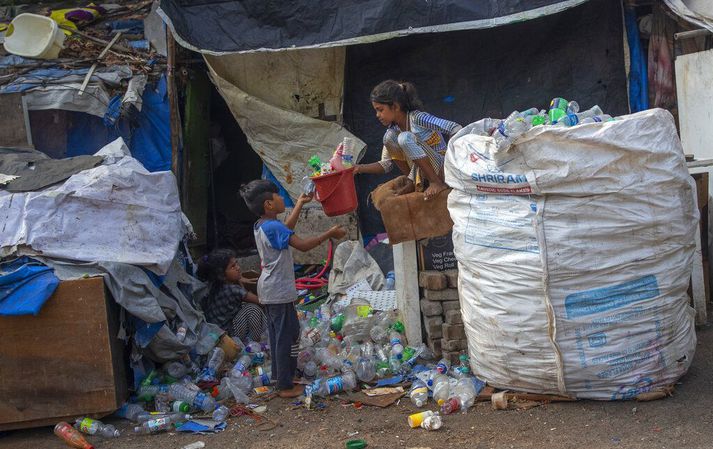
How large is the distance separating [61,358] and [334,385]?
1647mm

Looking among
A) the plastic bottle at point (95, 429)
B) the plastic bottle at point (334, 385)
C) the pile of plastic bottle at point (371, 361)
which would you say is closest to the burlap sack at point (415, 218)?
the pile of plastic bottle at point (371, 361)

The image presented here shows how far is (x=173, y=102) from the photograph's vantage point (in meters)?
7.77

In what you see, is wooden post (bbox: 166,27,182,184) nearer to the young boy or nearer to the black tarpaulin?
the black tarpaulin

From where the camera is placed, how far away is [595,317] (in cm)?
408

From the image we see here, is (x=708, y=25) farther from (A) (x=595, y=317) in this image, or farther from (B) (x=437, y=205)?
(A) (x=595, y=317)

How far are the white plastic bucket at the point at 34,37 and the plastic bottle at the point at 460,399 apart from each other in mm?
5479

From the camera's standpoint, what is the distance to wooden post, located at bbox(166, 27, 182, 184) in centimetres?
765

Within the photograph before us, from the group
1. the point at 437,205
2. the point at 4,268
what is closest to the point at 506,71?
the point at 437,205

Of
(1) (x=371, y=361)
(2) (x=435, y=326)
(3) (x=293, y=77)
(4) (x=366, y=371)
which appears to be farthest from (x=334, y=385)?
(3) (x=293, y=77)

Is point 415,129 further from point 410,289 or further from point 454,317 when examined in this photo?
point 454,317

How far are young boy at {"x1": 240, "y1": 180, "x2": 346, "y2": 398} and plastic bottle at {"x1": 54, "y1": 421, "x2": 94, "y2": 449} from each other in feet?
4.05

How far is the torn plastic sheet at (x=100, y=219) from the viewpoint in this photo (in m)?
4.96

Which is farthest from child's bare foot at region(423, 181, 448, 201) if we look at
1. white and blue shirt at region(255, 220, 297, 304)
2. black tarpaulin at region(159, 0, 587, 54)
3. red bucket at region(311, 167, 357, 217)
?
black tarpaulin at region(159, 0, 587, 54)

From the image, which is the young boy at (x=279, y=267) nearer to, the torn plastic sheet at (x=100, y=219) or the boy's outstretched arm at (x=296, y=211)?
the boy's outstretched arm at (x=296, y=211)
